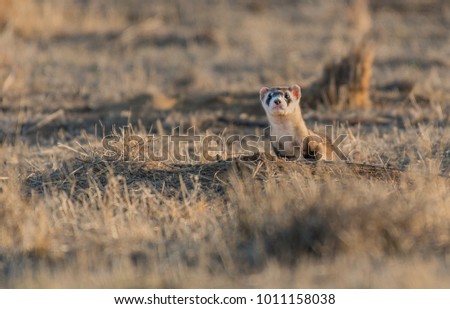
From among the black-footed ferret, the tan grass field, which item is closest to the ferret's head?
the black-footed ferret

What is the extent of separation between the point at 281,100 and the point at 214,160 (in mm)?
860

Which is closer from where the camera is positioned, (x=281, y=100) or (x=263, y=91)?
(x=281, y=100)

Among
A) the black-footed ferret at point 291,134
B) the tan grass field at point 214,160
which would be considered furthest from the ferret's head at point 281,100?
the tan grass field at point 214,160

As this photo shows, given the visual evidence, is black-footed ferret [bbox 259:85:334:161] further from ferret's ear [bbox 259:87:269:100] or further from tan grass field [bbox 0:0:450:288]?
tan grass field [bbox 0:0:450:288]

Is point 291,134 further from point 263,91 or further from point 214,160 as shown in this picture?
point 214,160

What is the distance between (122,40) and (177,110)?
5010mm

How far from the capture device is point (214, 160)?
844 centimetres

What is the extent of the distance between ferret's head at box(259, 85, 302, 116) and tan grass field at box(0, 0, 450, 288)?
0.65 metres

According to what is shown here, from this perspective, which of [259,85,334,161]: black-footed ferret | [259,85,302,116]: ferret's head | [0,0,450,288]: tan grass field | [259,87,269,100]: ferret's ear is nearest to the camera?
[0,0,450,288]: tan grass field

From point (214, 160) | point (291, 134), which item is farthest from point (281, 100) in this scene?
point (214, 160)

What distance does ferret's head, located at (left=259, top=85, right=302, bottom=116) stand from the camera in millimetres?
8070

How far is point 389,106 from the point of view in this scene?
1223 cm

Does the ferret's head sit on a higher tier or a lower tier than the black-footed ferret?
higher
